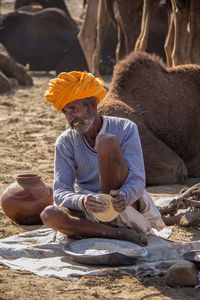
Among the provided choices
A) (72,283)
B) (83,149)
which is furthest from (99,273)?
(83,149)

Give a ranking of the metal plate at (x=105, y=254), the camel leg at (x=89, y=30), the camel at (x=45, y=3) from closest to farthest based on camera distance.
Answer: the metal plate at (x=105, y=254) < the camel leg at (x=89, y=30) < the camel at (x=45, y=3)

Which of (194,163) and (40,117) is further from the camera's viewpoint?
(40,117)

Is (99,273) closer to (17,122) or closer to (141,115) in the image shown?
(141,115)

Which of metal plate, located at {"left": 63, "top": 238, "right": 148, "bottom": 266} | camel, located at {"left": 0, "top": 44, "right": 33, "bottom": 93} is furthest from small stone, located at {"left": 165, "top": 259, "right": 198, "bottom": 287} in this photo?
camel, located at {"left": 0, "top": 44, "right": 33, "bottom": 93}

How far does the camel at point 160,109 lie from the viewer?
5.34 metres

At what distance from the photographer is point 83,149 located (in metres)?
3.56

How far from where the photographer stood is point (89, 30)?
11.9 m

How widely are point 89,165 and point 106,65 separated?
36.2ft

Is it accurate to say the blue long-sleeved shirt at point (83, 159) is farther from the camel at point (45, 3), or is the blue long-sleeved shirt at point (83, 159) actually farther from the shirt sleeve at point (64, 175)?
the camel at point (45, 3)

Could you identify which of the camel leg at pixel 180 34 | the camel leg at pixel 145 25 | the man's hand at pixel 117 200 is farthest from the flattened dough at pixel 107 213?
the camel leg at pixel 145 25

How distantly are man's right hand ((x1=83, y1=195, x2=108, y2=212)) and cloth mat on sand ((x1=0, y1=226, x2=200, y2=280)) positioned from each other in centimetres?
30

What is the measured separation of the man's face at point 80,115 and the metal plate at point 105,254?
0.66 metres

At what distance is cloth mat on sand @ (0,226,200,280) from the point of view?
309 centimetres

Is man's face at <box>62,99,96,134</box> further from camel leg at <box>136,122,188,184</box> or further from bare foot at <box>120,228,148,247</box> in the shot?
camel leg at <box>136,122,188,184</box>
